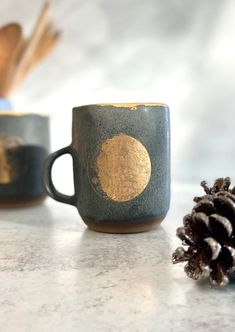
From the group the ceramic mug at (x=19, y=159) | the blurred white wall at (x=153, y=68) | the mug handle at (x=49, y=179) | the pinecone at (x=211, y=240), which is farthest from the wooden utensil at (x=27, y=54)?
the pinecone at (x=211, y=240)

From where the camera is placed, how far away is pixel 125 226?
52 cm

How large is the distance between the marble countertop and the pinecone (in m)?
0.02

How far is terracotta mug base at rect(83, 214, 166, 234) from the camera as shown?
52 centimetres

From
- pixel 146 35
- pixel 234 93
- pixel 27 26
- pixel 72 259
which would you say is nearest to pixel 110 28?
pixel 146 35

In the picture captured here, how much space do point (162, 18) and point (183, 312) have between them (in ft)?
2.56

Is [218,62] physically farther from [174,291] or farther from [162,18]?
[174,291]

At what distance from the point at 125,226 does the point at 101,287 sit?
0.17m

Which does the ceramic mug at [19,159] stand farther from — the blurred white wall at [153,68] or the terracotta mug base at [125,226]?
the blurred white wall at [153,68]

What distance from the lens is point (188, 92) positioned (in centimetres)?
96

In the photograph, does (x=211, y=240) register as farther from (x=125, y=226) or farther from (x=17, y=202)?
(x=17, y=202)

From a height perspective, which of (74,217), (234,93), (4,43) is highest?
(4,43)

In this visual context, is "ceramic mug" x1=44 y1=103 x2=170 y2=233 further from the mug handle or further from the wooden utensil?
the wooden utensil

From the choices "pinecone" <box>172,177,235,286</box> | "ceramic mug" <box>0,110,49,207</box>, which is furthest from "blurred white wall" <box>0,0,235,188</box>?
"pinecone" <box>172,177,235,286</box>

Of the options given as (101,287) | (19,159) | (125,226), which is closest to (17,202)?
(19,159)
